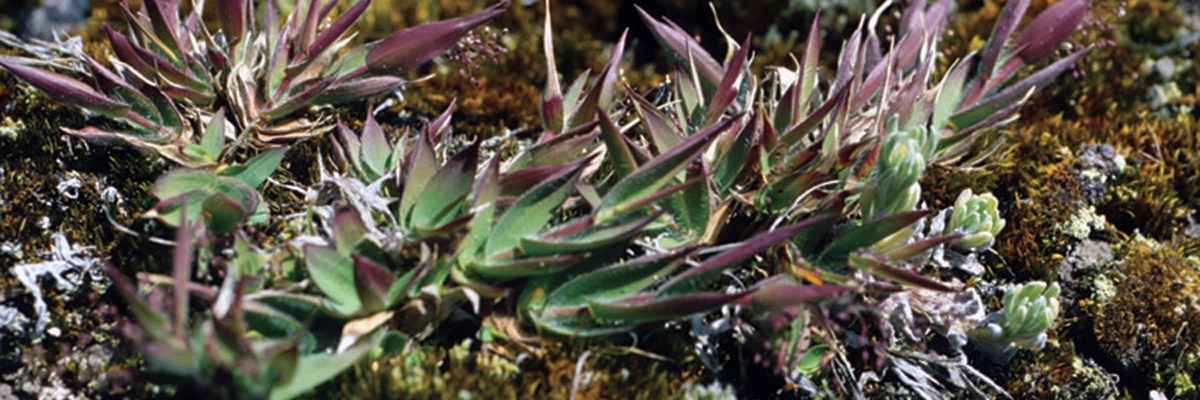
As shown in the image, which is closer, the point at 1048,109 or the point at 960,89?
the point at 960,89

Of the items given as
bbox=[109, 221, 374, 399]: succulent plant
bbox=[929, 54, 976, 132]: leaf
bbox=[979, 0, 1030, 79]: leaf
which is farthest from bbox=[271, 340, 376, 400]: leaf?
bbox=[979, 0, 1030, 79]: leaf

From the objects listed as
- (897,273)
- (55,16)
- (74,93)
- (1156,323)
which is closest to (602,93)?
(897,273)

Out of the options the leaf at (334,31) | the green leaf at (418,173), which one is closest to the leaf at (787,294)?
the green leaf at (418,173)

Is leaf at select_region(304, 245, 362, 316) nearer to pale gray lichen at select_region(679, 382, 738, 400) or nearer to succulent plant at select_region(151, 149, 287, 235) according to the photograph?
succulent plant at select_region(151, 149, 287, 235)

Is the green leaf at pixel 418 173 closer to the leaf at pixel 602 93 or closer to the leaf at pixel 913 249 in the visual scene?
the leaf at pixel 602 93

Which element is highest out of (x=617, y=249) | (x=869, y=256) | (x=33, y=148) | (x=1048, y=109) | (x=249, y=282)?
(x=33, y=148)

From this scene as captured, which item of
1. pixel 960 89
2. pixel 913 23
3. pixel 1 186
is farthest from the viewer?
pixel 913 23

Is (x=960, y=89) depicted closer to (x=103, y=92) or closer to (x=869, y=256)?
(x=869, y=256)

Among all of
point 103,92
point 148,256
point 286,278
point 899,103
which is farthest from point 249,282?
point 899,103

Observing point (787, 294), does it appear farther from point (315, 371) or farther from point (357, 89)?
point (357, 89)
